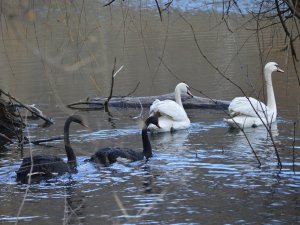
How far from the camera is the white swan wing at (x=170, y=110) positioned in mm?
14484

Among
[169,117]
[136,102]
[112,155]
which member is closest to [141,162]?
[112,155]

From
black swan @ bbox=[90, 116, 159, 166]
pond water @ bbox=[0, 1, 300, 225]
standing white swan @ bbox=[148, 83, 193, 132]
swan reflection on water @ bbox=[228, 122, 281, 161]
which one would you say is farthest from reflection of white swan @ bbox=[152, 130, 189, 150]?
black swan @ bbox=[90, 116, 159, 166]

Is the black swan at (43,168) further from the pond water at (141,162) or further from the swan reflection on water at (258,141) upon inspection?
the swan reflection on water at (258,141)

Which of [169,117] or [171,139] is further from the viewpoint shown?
[169,117]

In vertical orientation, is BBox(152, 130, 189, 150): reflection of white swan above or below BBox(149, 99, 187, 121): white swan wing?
below

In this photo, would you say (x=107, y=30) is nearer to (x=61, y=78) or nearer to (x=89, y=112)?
(x=61, y=78)

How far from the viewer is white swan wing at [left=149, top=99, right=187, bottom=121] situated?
14484 mm

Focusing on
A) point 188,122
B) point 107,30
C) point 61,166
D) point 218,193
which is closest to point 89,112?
point 188,122

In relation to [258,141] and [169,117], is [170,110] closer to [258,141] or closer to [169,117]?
[169,117]

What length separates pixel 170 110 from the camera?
48.5 feet

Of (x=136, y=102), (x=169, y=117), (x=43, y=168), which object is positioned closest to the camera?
(x=43, y=168)

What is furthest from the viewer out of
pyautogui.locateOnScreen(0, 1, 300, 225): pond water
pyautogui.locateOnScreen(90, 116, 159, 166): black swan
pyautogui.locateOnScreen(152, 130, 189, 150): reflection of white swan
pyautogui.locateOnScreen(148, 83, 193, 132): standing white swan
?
pyautogui.locateOnScreen(148, 83, 193, 132): standing white swan

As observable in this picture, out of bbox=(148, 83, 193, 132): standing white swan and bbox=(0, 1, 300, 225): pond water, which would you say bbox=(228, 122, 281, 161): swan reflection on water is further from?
bbox=(148, 83, 193, 132): standing white swan

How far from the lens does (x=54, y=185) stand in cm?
987
